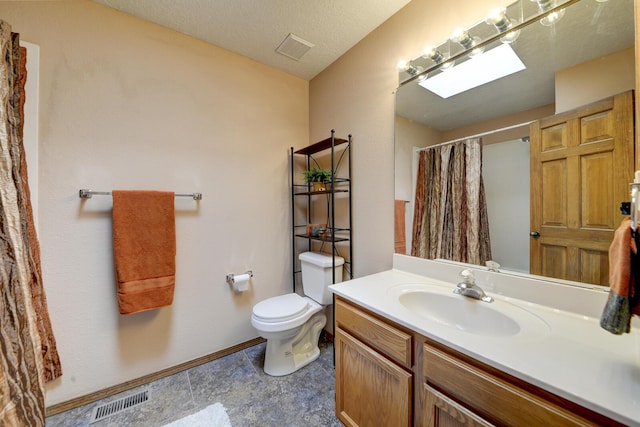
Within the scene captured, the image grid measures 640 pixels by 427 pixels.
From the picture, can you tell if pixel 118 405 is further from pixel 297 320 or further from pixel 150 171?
pixel 150 171

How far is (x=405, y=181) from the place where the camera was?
1581 millimetres

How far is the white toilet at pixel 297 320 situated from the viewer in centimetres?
168

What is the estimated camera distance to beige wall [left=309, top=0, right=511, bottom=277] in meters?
1.45

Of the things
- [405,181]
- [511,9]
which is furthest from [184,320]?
[511,9]

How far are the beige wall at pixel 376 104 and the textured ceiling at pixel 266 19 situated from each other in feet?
0.38

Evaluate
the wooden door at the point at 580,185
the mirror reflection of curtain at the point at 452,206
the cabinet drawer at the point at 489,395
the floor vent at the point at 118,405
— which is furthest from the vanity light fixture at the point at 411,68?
the floor vent at the point at 118,405

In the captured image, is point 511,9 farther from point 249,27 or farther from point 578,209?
point 249,27

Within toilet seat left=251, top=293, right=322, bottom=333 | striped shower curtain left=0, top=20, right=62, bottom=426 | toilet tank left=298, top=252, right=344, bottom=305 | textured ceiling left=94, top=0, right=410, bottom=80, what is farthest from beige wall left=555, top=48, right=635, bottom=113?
striped shower curtain left=0, top=20, right=62, bottom=426

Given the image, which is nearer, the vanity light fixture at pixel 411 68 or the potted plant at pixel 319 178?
the vanity light fixture at pixel 411 68

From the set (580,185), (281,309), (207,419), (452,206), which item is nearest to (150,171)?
(281,309)

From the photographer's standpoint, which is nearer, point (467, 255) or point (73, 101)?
point (467, 255)

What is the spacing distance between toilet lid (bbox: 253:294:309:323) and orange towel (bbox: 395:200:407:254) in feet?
2.73

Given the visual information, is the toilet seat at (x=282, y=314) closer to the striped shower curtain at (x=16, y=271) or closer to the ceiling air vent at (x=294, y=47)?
the striped shower curtain at (x=16, y=271)

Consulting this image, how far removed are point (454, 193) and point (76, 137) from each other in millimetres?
2257
